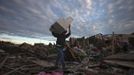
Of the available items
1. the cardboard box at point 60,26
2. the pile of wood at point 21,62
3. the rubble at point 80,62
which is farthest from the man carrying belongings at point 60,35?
the pile of wood at point 21,62

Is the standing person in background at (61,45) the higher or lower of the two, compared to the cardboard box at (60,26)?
lower

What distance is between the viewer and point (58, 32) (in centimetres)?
841

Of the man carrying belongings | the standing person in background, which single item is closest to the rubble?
the standing person in background

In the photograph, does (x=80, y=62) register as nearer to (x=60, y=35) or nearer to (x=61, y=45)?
(x=61, y=45)

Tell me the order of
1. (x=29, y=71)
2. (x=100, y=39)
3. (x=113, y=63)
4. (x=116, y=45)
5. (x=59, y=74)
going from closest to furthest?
(x=59, y=74)
(x=29, y=71)
(x=113, y=63)
(x=116, y=45)
(x=100, y=39)

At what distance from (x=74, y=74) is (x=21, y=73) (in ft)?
8.20

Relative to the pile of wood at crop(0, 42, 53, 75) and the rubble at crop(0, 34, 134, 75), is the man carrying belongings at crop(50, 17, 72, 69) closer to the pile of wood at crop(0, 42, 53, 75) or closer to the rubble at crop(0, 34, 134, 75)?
the rubble at crop(0, 34, 134, 75)

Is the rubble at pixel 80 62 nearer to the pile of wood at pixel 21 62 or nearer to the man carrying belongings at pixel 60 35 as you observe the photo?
the pile of wood at pixel 21 62

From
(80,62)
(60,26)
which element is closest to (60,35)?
(60,26)

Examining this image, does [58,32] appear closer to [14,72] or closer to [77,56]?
[14,72]

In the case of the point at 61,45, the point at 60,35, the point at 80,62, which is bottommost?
the point at 80,62

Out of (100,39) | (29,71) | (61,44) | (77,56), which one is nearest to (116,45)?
(77,56)

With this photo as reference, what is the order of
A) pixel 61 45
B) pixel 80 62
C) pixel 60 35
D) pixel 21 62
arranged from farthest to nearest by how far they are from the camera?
pixel 80 62
pixel 21 62
pixel 60 35
pixel 61 45

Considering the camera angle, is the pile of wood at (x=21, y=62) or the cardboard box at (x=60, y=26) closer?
the pile of wood at (x=21, y=62)
